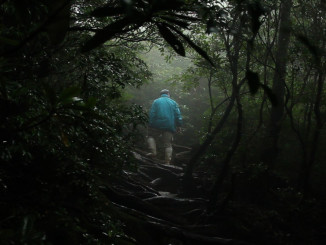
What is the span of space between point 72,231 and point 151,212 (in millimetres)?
2960

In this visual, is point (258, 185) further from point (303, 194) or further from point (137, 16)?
point (137, 16)

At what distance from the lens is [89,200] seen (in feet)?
A: 12.1

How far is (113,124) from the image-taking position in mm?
2518

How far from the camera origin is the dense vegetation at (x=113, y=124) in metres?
1.18

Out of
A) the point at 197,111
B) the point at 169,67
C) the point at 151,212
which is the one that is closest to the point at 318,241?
the point at 151,212

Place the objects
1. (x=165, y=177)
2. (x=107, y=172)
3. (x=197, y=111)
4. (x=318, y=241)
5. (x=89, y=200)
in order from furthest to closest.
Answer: (x=197, y=111)
(x=165, y=177)
(x=318, y=241)
(x=107, y=172)
(x=89, y=200)

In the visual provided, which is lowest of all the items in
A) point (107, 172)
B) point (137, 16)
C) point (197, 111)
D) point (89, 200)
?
point (89, 200)

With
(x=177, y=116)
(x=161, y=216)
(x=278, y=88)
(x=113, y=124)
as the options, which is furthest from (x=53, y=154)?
(x=177, y=116)

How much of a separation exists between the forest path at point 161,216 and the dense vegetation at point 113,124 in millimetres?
209

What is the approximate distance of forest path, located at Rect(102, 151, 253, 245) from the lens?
15.8 ft

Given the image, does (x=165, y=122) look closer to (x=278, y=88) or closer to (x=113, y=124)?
(x=278, y=88)

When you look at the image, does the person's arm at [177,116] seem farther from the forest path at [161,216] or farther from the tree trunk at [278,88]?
the tree trunk at [278,88]

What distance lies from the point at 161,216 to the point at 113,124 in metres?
3.78

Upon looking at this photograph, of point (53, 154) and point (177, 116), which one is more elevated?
point (177, 116)
